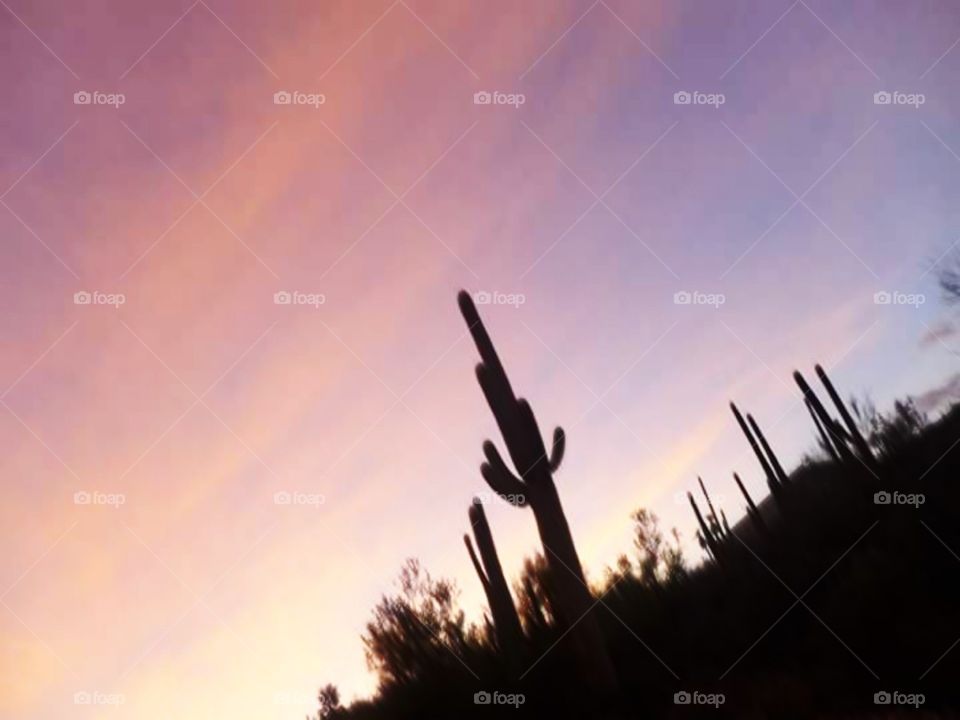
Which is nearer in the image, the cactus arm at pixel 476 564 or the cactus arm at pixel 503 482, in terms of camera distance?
the cactus arm at pixel 503 482

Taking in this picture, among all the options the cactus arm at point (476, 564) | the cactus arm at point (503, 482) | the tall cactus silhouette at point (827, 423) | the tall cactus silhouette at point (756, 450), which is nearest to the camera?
the cactus arm at point (503, 482)

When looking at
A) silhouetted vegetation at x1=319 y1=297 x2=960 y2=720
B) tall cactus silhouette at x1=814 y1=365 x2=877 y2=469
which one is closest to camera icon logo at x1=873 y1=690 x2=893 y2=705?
silhouetted vegetation at x1=319 y1=297 x2=960 y2=720

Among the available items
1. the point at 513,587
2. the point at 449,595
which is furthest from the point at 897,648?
the point at 449,595

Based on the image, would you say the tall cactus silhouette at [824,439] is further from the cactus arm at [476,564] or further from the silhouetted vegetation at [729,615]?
the cactus arm at [476,564]

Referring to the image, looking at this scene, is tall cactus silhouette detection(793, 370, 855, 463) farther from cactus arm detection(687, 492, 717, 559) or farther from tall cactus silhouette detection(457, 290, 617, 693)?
tall cactus silhouette detection(457, 290, 617, 693)

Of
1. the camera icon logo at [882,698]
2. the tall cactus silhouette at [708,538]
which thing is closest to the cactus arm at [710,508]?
the tall cactus silhouette at [708,538]

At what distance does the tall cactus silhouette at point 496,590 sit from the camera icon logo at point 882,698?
5575 mm

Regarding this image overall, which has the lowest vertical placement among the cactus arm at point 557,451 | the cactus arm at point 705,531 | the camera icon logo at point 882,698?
the camera icon logo at point 882,698

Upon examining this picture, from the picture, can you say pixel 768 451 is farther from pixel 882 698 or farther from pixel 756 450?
pixel 882 698

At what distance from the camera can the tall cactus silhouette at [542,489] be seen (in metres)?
10.4

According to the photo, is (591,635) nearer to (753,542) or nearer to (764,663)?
(764,663)

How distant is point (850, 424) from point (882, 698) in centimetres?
918

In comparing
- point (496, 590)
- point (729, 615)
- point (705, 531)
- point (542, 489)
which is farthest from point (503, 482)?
point (705, 531)

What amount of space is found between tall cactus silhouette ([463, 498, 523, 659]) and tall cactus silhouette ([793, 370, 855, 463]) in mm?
8567
